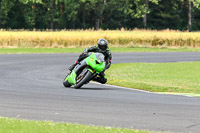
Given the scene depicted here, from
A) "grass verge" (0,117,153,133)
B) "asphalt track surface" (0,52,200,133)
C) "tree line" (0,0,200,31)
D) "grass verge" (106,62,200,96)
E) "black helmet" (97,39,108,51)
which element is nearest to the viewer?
"grass verge" (0,117,153,133)

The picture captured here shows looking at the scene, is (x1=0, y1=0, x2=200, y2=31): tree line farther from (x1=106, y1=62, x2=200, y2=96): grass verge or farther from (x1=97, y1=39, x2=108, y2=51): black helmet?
(x1=97, y1=39, x2=108, y2=51): black helmet

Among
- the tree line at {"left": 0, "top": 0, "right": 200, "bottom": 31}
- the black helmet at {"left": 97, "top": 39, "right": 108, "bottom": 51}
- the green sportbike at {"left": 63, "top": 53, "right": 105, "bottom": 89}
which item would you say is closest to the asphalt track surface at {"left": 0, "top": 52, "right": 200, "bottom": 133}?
the green sportbike at {"left": 63, "top": 53, "right": 105, "bottom": 89}

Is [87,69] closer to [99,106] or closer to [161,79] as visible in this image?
[99,106]

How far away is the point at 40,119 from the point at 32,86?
6359mm

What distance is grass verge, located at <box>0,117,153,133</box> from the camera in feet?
27.9

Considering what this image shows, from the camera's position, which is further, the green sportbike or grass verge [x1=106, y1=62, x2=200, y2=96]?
grass verge [x1=106, y1=62, x2=200, y2=96]

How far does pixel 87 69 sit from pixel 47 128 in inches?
279

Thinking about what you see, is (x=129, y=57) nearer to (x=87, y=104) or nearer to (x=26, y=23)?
(x=87, y=104)

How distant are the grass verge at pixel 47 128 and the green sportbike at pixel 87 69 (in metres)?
6.36

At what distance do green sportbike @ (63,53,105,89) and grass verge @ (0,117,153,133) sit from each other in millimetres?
6359

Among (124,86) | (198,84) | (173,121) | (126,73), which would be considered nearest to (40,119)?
(173,121)

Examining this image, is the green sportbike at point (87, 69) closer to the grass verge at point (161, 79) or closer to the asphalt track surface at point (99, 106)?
the asphalt track surface at point (99, 106)

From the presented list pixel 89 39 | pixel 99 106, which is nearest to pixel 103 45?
pixel 99 106

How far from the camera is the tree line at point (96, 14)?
73562 millimetres
